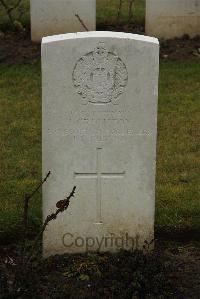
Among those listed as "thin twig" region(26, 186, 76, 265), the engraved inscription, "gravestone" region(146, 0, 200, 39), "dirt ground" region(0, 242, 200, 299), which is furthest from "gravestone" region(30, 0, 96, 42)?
"thin twig" region(26, 186, 76, 265)

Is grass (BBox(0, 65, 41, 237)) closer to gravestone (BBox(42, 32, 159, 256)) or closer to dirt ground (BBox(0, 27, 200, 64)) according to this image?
dirt ground (BBox(0, 27, 200, 64))

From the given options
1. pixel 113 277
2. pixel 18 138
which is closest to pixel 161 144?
pixel 18 138

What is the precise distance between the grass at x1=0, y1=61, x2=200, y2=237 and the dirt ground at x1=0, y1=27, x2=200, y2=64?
0.23m

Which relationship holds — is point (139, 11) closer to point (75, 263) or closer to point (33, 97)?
point (33, 97)

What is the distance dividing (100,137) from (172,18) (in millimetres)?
5706

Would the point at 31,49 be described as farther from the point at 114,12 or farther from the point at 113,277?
the point at 113,277

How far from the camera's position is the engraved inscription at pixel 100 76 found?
4617 mm

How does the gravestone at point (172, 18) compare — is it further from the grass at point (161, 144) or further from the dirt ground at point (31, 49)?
the grass at point (161, 144)

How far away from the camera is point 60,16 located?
33.0ft

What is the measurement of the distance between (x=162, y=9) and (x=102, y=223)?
565 centimetres

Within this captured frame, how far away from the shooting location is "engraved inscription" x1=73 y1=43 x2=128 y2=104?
4617 mm

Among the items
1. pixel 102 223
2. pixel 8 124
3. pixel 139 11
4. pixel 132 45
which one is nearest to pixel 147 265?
pixel 102 223

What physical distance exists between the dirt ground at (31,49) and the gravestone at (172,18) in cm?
12

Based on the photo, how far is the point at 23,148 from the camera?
6887mm
